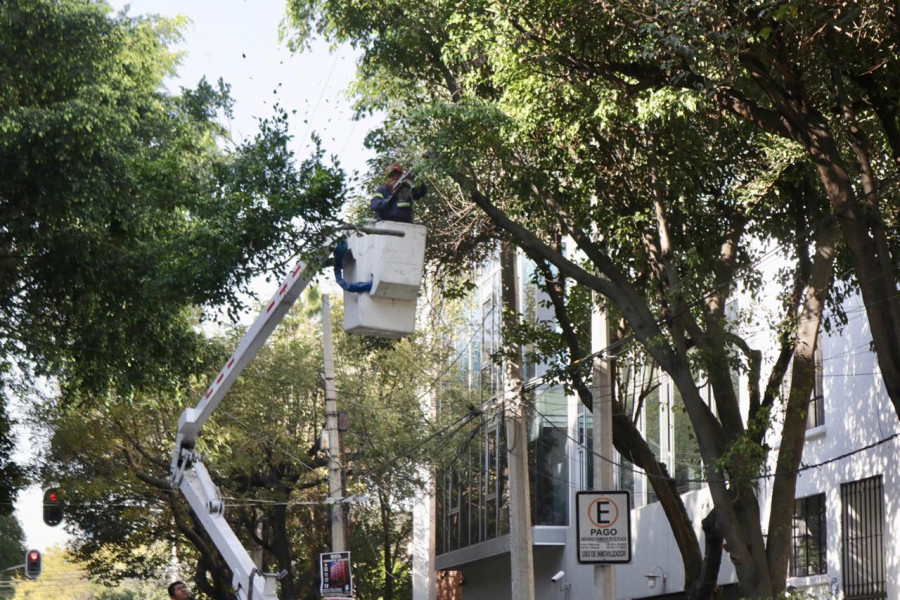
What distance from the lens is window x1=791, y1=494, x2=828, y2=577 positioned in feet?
63.7

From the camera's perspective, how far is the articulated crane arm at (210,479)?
11500 mm

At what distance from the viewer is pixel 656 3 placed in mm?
11688

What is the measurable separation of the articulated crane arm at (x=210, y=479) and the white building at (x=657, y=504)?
6857 mm

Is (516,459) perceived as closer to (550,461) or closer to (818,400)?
(818,400)

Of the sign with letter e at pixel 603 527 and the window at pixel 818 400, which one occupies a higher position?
the window at pixel 818 400

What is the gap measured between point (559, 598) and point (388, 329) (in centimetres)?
2212

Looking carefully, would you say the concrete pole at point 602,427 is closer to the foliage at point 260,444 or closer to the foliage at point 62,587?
the foliage at point 260,444

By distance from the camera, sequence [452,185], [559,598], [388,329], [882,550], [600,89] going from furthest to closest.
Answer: [559,598], [452,185], [882,550], [600,89], [388,329]

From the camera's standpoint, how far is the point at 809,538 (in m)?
19.8

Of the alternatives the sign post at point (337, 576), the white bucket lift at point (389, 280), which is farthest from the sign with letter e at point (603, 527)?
the sign post at point (337, 576)

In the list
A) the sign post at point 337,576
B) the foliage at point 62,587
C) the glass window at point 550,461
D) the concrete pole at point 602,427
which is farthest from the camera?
→ the foliage at point 62,587

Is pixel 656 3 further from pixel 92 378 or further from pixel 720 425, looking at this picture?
pixel 92 378

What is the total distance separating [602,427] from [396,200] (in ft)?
21.9

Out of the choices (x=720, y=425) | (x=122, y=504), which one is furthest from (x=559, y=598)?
(x=720, y=425)
